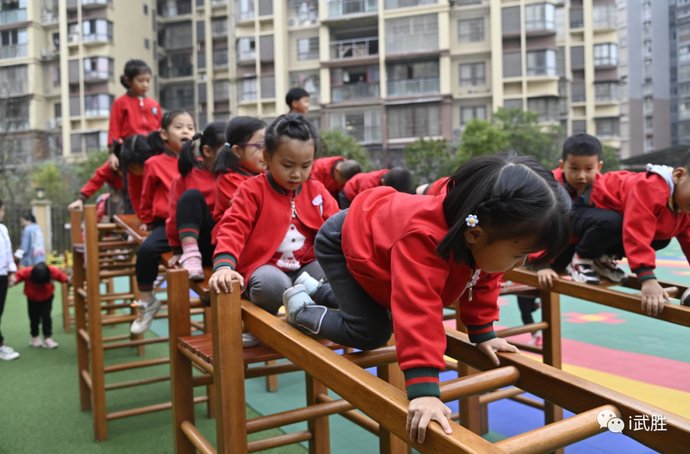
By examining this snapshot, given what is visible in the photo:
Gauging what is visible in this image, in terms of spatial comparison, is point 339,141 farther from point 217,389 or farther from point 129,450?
point 217,389

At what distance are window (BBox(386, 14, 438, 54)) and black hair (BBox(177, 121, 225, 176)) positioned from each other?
21345 mm

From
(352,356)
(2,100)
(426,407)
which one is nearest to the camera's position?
(426,407)

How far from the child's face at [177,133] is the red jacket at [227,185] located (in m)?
1.01

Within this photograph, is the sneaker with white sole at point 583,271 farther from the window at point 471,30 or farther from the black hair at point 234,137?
the window at point 471,30

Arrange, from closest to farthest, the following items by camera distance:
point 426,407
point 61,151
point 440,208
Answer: point 426,407, point 440,208, point 61,151

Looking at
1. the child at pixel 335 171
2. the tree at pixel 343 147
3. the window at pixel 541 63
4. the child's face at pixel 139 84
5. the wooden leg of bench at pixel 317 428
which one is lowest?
the wooden leg of bench at pixel 317 428

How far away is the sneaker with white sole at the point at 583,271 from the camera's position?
275cm

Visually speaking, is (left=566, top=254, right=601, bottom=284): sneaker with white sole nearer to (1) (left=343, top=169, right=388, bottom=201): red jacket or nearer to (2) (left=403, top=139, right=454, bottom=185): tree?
(1) (left=343, top=169, right=388, bottom=201): red jacket

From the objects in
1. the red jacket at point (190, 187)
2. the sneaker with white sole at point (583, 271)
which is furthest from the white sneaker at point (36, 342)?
the sneaker with white sole at point (583, 271)

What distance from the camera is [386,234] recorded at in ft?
5.07

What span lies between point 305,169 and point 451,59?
22.3 m

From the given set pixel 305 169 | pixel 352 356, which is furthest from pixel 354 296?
pixel 305 169

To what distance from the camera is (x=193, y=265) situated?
8.75 ft

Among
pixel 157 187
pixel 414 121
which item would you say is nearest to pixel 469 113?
pixel 414 121
